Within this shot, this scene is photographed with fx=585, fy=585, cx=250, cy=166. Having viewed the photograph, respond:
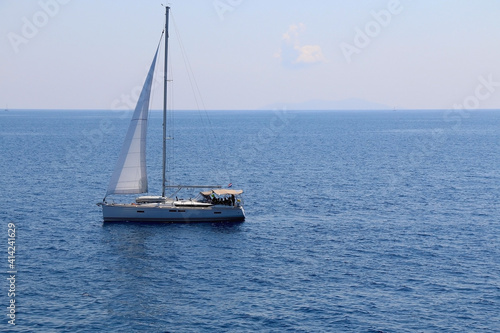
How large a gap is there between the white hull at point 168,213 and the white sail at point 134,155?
3.05m

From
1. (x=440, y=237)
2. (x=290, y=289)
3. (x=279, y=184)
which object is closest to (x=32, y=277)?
(x=290, y=289)

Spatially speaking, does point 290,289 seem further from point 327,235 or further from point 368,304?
point 327,235

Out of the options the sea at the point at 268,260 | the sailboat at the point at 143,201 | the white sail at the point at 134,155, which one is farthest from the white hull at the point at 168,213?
the white sail at the point at 134,155

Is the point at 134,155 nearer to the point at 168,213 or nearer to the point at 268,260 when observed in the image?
the point at 168,213

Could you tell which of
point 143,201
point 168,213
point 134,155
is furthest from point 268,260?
point 134,155

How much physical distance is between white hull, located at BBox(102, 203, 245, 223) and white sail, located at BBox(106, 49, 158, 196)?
3049mm

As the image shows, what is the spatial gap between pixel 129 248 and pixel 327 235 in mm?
21751

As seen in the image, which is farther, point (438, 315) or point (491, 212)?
point (491, 212)

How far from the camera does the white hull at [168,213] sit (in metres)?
69.6

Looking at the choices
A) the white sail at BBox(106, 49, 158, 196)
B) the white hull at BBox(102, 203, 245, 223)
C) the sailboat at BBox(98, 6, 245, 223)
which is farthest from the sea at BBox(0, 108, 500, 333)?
the white sail at BBox(106, 49, 158, 196)

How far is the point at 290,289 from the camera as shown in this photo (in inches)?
1922

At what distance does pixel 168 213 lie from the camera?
7019 centimetres

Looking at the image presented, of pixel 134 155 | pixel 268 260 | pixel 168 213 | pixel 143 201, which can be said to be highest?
pixel 134 155

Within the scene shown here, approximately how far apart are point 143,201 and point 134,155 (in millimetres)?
5753
